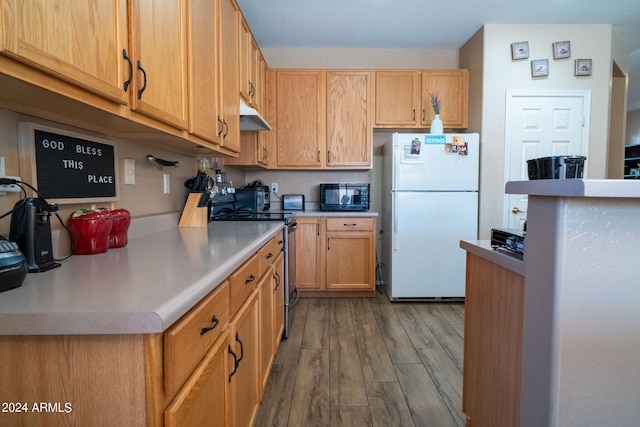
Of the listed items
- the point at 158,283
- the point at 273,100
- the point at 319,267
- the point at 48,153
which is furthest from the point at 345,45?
the point at 158,283

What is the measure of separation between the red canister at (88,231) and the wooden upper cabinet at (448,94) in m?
2.97

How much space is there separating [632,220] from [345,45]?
125 inches

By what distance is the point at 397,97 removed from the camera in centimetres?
320

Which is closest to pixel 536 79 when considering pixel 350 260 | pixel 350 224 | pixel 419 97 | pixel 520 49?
pixel 520 49

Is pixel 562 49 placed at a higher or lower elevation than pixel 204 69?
higher

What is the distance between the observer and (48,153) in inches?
40.5

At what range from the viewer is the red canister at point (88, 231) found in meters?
1.06

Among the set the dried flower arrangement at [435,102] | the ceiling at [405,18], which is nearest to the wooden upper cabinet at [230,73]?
the ceiling at [405,18]

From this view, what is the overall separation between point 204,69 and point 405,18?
6.91 ft

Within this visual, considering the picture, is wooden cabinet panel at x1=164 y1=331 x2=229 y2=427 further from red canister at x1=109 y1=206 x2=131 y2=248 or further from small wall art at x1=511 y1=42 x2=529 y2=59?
small wall art at x1=511 y1=42 x2=529 y2=59

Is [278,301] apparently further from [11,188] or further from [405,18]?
[405,18]

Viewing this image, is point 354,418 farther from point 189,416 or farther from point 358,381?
point 189,416

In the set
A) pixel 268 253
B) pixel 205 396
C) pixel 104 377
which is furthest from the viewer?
pixel 268 253

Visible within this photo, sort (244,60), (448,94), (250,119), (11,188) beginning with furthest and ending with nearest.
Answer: (448,94) → (250,119) → (244,60) → (11,188)
